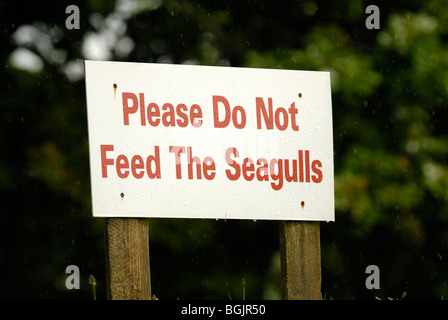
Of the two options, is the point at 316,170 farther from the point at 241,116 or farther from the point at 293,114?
the point at 241,116

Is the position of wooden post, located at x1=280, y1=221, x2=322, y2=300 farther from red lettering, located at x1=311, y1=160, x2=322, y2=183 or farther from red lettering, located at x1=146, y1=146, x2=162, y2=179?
red lettering, located at x1=146, y1=146, x2=162, y2=179

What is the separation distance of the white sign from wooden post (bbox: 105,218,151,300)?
5 centimetres

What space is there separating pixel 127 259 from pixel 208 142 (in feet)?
1.95

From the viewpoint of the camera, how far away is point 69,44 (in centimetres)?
848

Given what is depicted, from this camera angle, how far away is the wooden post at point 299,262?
3.33m

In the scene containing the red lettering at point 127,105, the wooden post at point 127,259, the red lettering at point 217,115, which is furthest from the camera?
the red lettering at point 217,115

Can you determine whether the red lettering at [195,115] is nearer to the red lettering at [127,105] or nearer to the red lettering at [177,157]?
the red lettering at [177,157]

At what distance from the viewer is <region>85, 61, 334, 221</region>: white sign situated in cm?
311

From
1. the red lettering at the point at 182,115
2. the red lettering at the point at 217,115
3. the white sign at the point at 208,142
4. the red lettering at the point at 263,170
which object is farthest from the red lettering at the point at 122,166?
the red lettering at the point at 263,170

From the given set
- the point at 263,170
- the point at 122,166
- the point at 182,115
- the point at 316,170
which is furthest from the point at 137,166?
the point at 316,170

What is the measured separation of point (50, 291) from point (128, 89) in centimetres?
621

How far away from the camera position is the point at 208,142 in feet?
10.6

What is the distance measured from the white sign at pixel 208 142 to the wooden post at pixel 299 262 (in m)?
0.06
